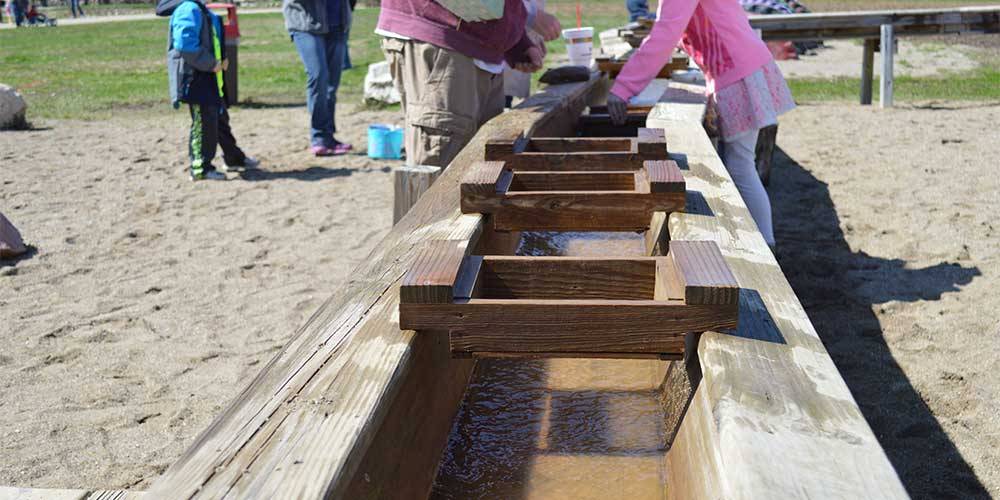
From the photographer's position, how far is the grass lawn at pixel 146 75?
12008 mm

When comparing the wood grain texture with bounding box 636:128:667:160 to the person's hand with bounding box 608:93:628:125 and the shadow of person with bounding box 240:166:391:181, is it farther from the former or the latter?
the shadow of person with bounding box 240:166:391:181

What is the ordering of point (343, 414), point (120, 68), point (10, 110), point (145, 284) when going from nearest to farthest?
point (343, 414) → point (145, 284) → point (10, 110) → point (120, 68)

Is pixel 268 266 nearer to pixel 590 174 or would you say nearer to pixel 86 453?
pixel 86 453

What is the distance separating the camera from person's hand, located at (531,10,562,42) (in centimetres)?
530

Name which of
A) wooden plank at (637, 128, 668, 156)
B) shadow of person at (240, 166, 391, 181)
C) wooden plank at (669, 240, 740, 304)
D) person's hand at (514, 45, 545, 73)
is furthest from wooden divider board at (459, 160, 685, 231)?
shadow of person at (240, 166, 391, 181)

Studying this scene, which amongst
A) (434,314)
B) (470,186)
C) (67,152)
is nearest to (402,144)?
(67,152)

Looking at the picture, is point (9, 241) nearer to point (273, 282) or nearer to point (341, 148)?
point (273, 282)

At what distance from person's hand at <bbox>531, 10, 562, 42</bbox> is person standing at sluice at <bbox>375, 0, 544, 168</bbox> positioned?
762 millimetres

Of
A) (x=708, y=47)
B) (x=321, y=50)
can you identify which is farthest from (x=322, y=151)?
(x=708, y=47)

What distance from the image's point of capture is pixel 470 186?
2906 mm

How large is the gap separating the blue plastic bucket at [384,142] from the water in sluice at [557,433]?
5.69 metres

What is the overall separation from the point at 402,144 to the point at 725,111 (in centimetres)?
465

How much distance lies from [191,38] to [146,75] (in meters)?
9.10

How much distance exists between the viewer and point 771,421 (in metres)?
1.55
